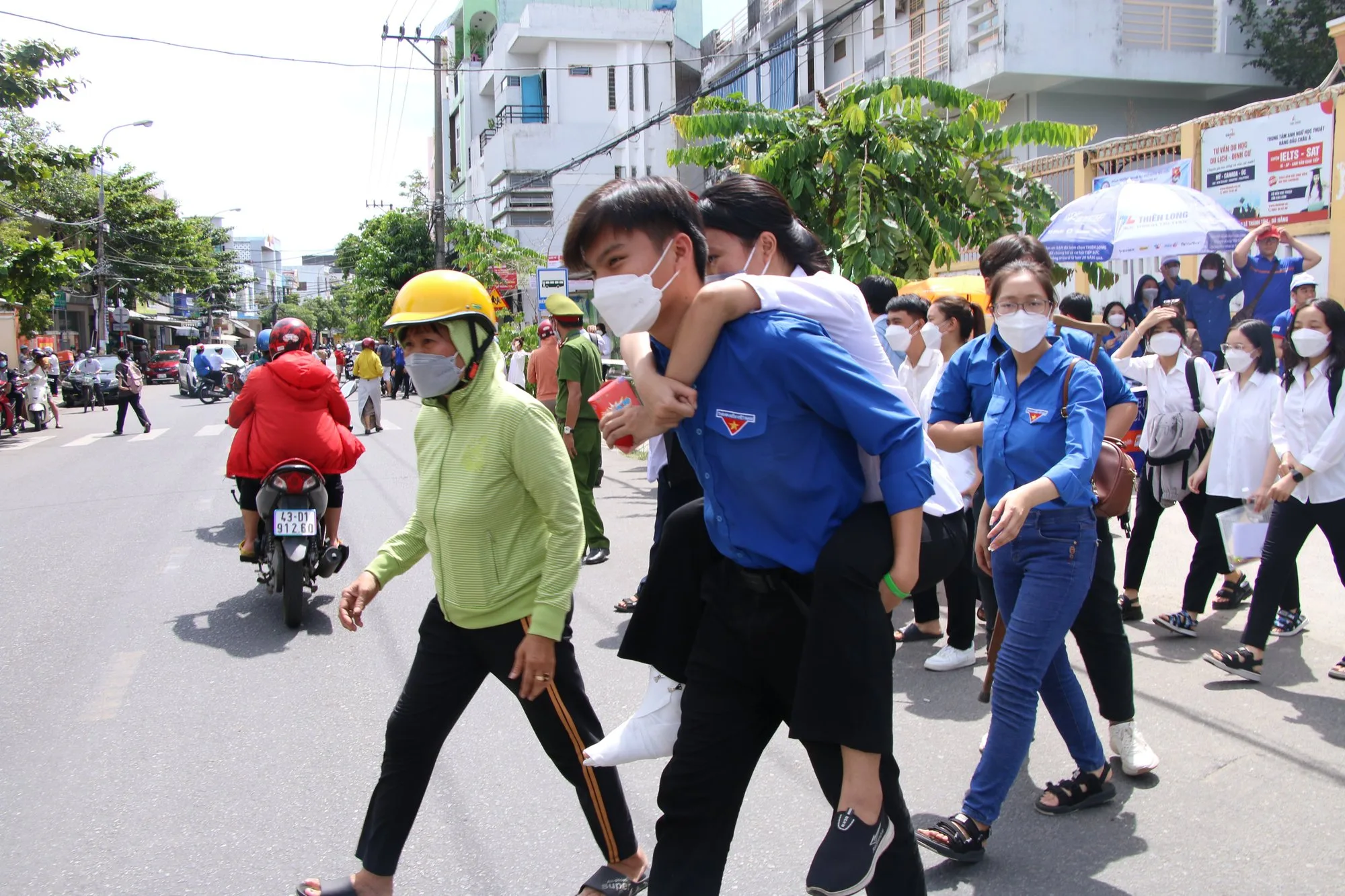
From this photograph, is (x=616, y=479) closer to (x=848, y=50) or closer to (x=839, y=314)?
(x=839, y=314)

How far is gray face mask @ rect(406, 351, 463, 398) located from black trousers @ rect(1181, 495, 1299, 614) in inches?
172

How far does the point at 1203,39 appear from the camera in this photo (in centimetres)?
1911

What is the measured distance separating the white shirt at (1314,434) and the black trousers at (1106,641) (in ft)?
5.13

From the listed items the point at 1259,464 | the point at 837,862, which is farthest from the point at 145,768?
→ the point at 1259,464

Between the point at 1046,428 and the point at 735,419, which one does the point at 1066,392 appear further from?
the point at 735,419

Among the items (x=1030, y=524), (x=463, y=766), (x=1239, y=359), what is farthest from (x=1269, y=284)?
(x=463, y=766)

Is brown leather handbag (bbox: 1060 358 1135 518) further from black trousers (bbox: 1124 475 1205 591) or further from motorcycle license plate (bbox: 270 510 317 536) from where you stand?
motorcycle license plate (bbox: 270 510 317 536)

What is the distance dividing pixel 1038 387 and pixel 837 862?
1.98m

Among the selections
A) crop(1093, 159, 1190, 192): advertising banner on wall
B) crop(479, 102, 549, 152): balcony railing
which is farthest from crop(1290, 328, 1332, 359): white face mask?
crop(479, 102, 549, 152): balcony railing

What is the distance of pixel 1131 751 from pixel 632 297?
2.89 metres

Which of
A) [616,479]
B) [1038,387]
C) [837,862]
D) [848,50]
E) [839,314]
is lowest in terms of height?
[616,479]

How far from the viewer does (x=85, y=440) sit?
19.8 meters

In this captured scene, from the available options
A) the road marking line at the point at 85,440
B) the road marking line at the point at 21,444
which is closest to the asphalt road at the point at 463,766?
the road marking line at the point at 85,440

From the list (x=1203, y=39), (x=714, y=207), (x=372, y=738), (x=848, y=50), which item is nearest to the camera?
(x=714, y=207)
